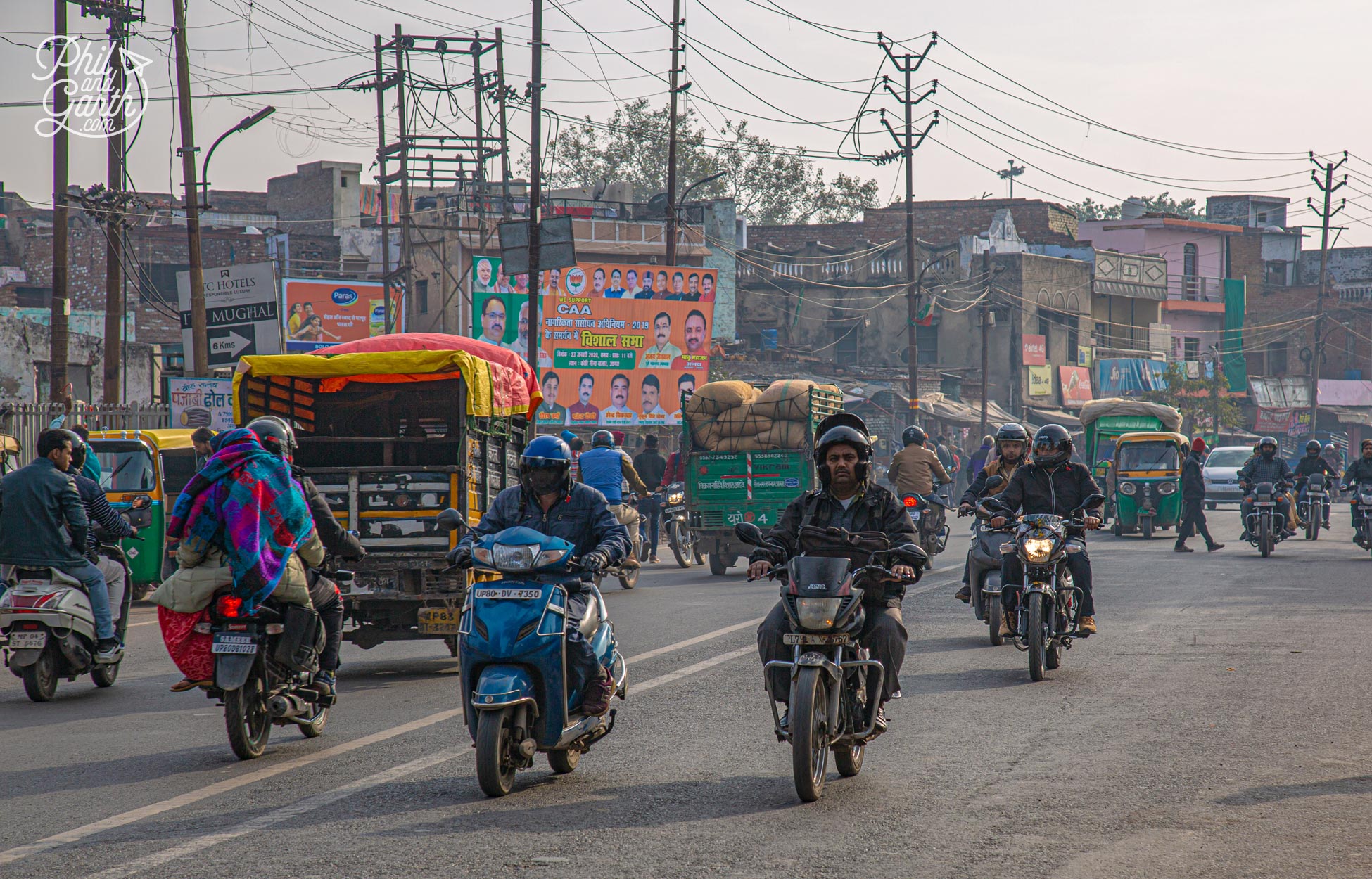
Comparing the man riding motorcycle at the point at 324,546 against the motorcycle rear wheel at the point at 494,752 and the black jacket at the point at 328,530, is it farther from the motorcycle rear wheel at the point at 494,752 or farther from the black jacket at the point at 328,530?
the motorcycle rear wheel at the point at 494,752

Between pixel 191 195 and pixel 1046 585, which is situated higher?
pixel 191 195

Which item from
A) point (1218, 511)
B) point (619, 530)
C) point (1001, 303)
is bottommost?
point (1218, 511)

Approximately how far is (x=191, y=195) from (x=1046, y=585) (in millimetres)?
19853

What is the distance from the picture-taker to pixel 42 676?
9164 mm

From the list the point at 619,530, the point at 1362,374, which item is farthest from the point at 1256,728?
the point at 1362,374

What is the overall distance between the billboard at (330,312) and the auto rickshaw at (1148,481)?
2113 cm

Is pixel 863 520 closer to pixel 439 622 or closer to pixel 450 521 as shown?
pixel 450 521

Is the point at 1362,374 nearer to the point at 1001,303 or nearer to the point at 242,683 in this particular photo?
the point at 1001,303

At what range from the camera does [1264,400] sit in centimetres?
6838

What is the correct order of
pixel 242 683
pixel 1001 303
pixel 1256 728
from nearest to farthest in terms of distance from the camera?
pixel 242 683 < pixel 1256 728 < pixel 1001 303

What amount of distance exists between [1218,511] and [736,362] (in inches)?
700

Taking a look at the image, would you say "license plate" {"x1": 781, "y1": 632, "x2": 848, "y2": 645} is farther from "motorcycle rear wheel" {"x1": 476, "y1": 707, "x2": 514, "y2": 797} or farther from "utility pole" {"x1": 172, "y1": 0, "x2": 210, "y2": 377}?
"utility pole" {"x1": 172, "y1": 0, "x2": 210, "y2": 377}

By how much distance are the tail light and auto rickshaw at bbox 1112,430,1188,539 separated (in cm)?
2292

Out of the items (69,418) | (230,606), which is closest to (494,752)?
(230,606)
